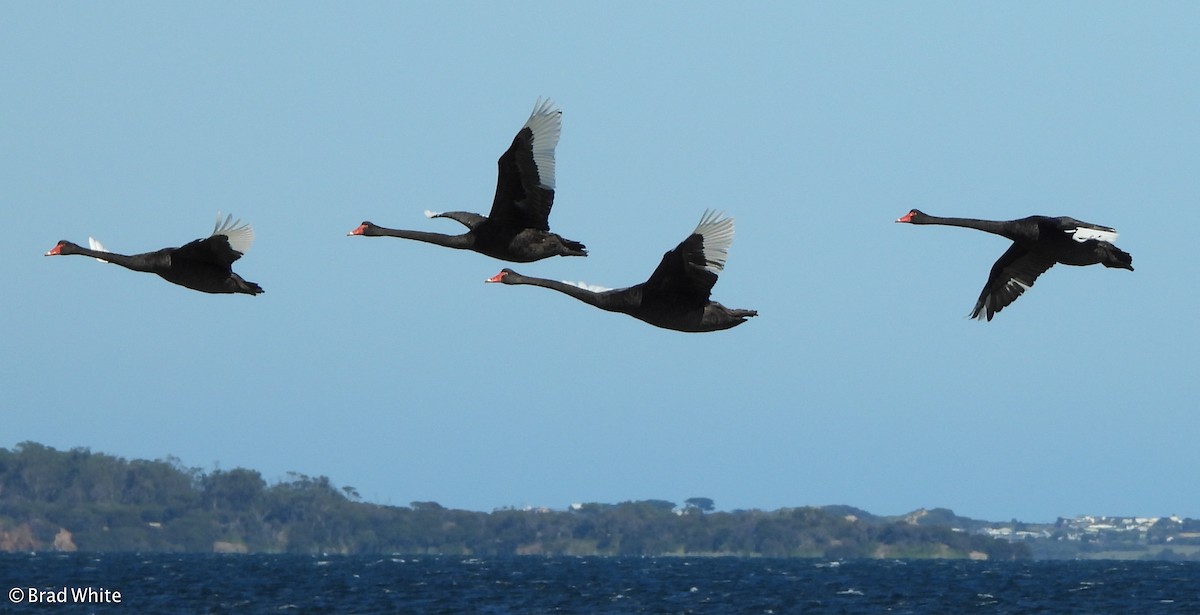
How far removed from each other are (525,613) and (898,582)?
64554 mm

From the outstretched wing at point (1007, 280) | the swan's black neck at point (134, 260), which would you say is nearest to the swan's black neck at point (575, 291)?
the swan's black neck at point (134, 260)

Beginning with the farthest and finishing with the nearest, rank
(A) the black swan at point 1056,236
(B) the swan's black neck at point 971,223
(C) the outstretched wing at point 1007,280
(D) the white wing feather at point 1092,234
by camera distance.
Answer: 1. (C) the outstretched wing at point 1007,280
2. (B) the swan's black neck at point 971,223
3. (A) the black swan at point 1056,236
4. (D) the white wing feather at point 1092,234

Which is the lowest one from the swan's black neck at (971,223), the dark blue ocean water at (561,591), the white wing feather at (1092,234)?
the dark blue ocean water at (561,591)

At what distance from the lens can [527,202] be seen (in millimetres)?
26391

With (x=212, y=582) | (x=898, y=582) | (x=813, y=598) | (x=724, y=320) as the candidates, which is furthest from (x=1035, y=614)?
(x=724, y=320)

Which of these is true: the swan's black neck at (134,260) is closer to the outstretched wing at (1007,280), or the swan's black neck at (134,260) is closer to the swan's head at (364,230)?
the swan's head at (364,230)

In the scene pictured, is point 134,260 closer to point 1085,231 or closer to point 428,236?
point 428,236

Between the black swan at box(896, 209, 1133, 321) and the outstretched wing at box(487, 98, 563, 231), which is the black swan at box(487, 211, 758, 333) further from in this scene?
the black swan at box(896, 209, 1133, 321)

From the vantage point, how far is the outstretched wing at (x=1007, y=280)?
1144 inches

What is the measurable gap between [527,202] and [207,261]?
5.31 metres

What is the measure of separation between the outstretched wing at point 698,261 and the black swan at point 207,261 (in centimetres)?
604

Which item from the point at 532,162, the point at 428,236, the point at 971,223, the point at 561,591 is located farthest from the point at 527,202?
the point at 561,591

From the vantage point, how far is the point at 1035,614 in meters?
110

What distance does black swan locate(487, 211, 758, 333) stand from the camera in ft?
68.4
